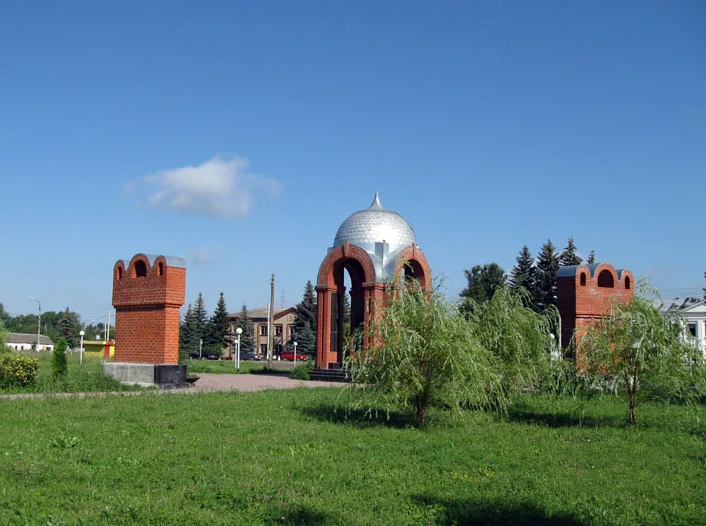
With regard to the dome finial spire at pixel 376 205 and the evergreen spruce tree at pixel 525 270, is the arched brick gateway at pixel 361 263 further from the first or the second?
the evergreen spruce tree at pixel 525 270

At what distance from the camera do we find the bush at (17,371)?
605 inches

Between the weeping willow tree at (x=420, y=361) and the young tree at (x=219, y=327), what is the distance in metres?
54.4

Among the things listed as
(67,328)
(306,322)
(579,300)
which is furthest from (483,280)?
(67,328)

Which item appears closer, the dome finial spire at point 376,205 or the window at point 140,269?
the window at point 140,269

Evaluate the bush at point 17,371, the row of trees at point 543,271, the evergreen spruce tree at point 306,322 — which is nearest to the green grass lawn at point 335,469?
the bush at point 17,371

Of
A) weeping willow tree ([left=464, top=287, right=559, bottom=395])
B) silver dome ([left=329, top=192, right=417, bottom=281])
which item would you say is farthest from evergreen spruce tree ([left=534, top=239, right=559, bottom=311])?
weeping willow tree ([left=464, top=287, right=559, bottom=395])

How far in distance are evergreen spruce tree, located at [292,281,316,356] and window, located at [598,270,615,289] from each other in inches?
1598

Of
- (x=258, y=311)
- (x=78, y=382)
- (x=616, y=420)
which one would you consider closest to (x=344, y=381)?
(x=78, y=382)

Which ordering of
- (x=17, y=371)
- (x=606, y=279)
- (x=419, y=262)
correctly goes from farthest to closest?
(x=419, y=262)
(x=606, y=279)
(x=17, y=371)

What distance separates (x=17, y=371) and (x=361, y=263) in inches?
438

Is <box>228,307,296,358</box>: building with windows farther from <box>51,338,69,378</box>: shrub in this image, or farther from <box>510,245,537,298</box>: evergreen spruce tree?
<box>51,338,69,378</box>: shrub

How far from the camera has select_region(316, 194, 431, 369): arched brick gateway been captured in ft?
73.8

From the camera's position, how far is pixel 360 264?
2386cm

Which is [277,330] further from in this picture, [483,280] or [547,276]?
[547,276]
